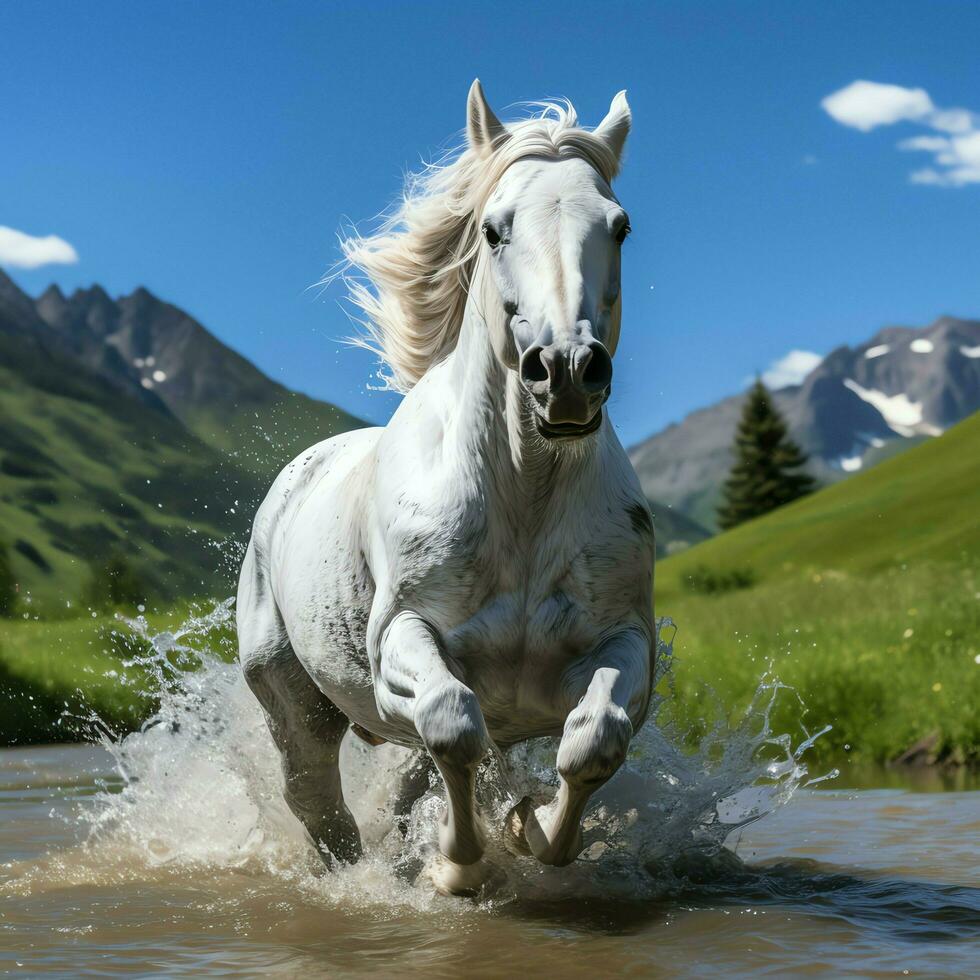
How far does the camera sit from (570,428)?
3504 millimetres

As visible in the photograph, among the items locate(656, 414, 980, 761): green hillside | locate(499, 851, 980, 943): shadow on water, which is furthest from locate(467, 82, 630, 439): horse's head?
locate(656, 414, 980, 761): green hillside

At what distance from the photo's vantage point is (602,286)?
3.63 metres

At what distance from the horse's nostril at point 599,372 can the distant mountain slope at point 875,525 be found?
49.5 feet

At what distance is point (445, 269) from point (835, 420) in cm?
14029

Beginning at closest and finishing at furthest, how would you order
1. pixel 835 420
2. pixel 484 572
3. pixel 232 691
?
pixel 484 572 < pixel 232 691 < pixel 835 420

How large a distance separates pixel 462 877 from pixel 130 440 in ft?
280

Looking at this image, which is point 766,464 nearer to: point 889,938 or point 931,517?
point 931,517

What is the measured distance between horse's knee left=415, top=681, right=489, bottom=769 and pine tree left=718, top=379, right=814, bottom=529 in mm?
46661

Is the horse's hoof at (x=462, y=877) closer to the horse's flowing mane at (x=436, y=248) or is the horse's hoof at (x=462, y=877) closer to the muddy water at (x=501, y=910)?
the muddy water at (x=501, y=910)

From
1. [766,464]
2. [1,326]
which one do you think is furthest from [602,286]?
[1,326]

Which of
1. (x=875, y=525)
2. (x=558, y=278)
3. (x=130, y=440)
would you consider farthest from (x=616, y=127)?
(x=130, y=440)

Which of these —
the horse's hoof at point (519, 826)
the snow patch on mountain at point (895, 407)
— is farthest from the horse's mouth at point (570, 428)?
the snow patch on mountain at point (895, 407)

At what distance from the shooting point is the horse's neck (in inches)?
158

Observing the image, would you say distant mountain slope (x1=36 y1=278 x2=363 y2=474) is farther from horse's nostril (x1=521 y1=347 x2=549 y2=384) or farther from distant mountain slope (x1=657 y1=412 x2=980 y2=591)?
horse's nostril (x1=521 y1=347 x2=549 y2=384)
